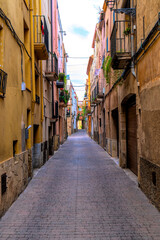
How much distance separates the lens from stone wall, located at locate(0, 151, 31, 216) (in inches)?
220

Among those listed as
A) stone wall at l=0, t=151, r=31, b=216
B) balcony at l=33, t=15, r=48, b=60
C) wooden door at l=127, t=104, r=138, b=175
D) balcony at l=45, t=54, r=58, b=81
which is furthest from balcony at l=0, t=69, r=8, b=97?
balcony at l=45, t=54, r=58, b=81

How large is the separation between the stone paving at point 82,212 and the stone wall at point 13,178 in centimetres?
21

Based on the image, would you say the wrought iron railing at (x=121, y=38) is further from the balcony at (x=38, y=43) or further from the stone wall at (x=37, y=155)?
the stone wall at (x=37, y=155)

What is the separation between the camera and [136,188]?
7500 millimetres

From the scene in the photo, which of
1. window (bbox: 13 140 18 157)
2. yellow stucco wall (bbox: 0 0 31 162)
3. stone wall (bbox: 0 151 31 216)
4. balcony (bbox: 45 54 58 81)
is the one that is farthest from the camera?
balcony (bbox: 45 54 58 81)

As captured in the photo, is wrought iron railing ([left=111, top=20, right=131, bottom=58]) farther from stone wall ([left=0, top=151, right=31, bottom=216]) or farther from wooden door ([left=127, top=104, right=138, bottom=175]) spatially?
stone wall ([left=0, top=151, right=31, bottom=216])

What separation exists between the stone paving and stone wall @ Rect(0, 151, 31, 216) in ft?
0.68

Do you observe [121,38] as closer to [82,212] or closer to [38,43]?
[38,43]

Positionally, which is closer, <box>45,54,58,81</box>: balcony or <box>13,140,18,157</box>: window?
<box>13,140,18,157</box>: window

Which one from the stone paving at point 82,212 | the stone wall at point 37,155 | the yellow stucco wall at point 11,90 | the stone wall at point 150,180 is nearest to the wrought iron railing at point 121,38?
the yellow stucco wall at point 11,90

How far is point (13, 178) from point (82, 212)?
216cm

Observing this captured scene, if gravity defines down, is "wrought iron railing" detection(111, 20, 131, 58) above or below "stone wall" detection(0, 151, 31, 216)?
above

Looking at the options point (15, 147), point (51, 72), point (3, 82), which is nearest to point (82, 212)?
point (15, 147)

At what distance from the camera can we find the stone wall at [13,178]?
18.3 ft
